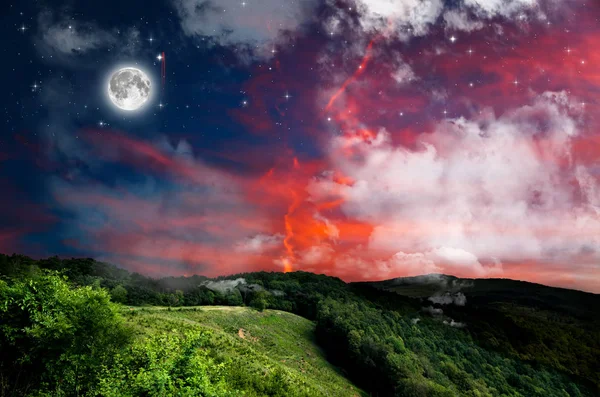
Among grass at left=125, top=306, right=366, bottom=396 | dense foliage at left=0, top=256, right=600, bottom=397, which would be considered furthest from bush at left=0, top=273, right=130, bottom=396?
dense foliage at left=0, top=256, right=600, bottom=397

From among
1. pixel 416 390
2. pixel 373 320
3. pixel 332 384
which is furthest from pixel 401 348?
pixel 332 384

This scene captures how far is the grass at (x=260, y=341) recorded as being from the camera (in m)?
52.2

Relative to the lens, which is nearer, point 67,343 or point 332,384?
point 67,343

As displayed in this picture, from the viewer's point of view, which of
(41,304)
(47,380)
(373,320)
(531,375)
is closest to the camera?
(47,380)

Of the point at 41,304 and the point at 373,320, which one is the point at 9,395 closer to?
the point at 41,304

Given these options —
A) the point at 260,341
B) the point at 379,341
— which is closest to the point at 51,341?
the point at 260,341

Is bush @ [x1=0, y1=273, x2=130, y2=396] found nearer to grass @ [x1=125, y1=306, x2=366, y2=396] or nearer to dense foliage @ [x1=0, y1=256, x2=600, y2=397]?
grass @ [x1=125, y1=306, x2=366, y2=396]

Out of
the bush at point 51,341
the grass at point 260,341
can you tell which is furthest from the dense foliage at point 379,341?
the bush at point 51,341

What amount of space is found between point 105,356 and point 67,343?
104 inches

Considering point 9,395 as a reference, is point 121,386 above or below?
above

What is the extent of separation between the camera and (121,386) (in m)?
18.1

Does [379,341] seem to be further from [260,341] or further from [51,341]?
[51,341]

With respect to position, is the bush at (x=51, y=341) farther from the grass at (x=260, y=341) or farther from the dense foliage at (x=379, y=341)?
the dense foliage at (x=379, y=341)

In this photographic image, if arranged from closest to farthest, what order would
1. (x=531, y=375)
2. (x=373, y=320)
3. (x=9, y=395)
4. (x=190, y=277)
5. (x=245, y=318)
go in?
(x=9, y=395), (x=245, y=318), (x=373, y=320), (x=531, y=375), (x=190, y=277)
